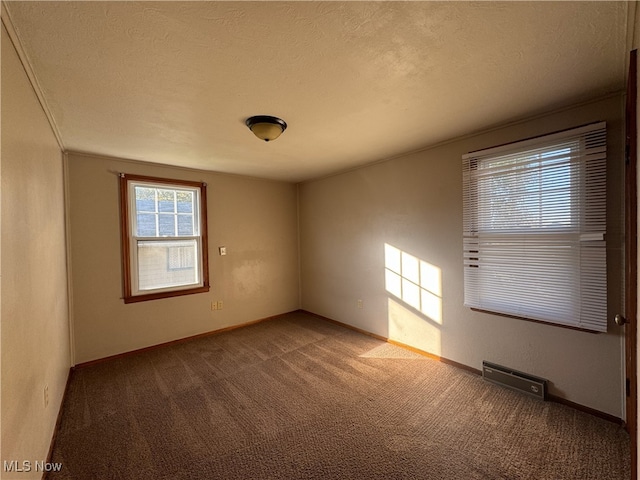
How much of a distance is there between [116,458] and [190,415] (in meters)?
0.50

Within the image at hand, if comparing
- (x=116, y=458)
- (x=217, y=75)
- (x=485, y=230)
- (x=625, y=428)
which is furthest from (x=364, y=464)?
(x=217, y=75)

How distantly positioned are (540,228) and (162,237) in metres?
4.16

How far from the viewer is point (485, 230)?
8.36 ft

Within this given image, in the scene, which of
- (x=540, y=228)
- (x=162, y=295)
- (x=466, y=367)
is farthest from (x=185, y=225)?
(x=540, y=228)

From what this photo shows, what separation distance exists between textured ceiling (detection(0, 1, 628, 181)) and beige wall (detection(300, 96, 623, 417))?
0.50m

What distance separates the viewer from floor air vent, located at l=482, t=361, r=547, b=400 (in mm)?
2258

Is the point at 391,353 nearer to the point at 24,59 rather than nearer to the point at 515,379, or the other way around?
the point at 515,379

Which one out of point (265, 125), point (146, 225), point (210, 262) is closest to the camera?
point (265, 125)

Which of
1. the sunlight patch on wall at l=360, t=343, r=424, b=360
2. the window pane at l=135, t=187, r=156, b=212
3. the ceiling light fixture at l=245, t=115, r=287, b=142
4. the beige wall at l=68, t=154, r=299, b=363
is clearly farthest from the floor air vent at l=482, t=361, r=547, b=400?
the window pane at l=135, t=187, r=156, b=212

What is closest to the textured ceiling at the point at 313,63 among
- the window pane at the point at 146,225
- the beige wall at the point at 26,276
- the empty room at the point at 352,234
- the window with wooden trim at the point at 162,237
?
the empty room at the point at 352,234

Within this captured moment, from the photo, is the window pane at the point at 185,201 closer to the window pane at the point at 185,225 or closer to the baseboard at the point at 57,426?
the window pane at the point at 185,225

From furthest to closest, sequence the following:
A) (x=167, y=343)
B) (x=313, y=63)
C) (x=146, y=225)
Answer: (x=167, y=343) → (x=146, y=225) → (x=313, y=63)

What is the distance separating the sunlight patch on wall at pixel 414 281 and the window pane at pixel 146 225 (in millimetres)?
3065

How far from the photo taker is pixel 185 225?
3.71 metres
